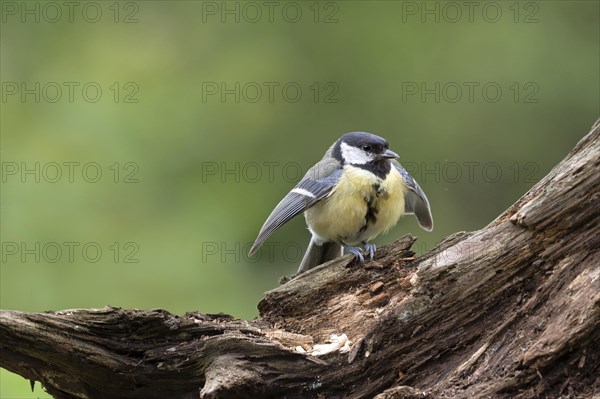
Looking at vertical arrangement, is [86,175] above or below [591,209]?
above

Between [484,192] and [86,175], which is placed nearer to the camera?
[86,175]

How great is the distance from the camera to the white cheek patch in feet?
13.2

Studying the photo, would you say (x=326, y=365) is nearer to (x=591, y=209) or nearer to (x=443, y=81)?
(x=591, y=209)

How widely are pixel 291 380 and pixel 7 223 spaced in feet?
12.2

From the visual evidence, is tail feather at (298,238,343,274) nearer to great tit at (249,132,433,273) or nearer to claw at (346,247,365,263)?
great tit at (249,132,433,273)

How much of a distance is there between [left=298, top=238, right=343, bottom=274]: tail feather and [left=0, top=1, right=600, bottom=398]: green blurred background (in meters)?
1.68

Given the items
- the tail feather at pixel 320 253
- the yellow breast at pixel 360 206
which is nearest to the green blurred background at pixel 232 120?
the tail feather at pixel 320 253

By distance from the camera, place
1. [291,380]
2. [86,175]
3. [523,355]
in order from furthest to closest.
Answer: [86,175] → [291,380] → [523,355]

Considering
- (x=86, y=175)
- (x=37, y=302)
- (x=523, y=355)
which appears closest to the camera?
(x=523, y=355)

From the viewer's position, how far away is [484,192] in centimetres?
714

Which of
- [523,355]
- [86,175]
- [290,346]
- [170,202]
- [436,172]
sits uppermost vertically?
[86,175]

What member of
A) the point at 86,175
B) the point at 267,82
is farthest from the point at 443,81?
the point at 86,175

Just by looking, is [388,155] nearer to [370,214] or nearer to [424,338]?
[370,214]

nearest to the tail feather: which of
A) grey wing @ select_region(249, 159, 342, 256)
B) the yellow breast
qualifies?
the yellow breast
